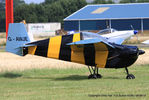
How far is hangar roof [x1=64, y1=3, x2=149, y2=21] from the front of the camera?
202ft

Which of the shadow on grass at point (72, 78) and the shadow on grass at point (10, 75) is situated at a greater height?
the shadow on grass at point (72, 78)

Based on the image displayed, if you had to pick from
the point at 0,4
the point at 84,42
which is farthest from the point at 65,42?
the point at 0,4

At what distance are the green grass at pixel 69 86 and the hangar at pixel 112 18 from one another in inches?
1794

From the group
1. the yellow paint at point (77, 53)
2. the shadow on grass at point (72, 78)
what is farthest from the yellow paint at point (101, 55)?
the shadow on grass at point (72, 78)

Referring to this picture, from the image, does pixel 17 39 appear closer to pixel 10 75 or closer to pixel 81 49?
pixel 10 75

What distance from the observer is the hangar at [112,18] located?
61312 millimetres

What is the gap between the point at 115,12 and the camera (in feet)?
211

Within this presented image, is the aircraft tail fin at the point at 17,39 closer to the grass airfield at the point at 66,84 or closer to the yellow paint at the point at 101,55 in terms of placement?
the grass airfield at the point at 66,84

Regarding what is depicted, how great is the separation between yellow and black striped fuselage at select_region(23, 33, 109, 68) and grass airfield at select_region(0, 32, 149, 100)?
2.56ft

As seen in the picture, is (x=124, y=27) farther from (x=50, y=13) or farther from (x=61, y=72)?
(x=61, y=72)

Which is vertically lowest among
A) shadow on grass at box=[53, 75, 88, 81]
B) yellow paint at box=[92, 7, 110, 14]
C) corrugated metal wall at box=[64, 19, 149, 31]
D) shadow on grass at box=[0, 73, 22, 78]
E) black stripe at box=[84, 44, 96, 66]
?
corrugated metal wall at box=[64, 19, 149, 31]

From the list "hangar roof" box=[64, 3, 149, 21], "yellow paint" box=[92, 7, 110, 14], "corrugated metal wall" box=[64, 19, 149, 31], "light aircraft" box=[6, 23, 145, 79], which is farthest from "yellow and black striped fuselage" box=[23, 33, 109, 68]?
"yellow paint" box=[92, 7, 110, 14]

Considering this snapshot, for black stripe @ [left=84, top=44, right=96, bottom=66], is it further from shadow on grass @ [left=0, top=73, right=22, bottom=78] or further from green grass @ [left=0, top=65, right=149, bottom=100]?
shadow on grass @ [left=0, top=73, right=22, bottom=78]

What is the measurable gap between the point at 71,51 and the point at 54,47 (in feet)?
2.32
